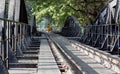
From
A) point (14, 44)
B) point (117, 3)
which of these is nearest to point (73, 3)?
point (117, 3)

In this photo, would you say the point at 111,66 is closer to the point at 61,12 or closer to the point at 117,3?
the point at 117,3

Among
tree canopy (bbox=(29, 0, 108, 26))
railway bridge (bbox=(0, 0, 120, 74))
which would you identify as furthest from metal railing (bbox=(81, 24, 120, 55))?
tree canopy (bbox=(29, 0, 108, 26))

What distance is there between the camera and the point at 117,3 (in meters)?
16.1

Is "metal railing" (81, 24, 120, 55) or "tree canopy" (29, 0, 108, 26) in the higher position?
"tree canopy" (29, 0, 108, 26)

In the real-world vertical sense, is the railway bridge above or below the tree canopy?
below

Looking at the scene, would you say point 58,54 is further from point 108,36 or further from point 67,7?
point 67,7

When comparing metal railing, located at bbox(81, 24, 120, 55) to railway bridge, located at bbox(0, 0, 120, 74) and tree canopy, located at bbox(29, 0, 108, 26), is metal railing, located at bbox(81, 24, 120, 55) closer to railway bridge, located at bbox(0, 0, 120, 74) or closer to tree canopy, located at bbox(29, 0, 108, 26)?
railway bridge, located at bbox(0, 0, 120, 74)

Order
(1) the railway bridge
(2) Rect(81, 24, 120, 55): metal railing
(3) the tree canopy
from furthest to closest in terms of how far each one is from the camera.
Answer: (3) the tree canopy < (2) Rect(81, 24, 120, 55): metal railing < (1) the railway bridge

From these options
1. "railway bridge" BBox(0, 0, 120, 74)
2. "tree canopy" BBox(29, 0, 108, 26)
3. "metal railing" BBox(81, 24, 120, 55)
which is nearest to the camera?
"railway bridge" BBox(0, 0, 120, 74)

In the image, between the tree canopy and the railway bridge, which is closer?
the railway bridge

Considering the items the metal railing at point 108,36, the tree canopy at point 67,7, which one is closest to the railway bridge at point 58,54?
the metal railing at point 108,36

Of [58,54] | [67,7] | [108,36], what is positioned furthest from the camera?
[67,7]

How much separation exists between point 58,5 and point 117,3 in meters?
18.8

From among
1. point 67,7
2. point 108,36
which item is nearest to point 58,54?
point 108,36
